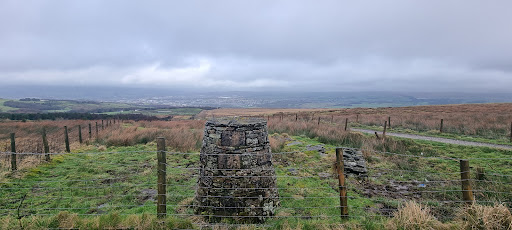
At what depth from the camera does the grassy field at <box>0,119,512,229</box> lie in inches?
185

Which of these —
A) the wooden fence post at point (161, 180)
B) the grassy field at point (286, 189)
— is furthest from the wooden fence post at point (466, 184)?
the wooden fence post at point (161, 180)

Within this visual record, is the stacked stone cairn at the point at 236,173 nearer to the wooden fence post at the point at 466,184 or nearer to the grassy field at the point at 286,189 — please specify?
the grassy field at the point at 286,189

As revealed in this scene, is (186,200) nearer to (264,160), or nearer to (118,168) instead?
(264,160)

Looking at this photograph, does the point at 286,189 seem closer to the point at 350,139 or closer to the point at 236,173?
the point at 236,173

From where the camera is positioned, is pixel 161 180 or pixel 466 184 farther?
pixel 161 180

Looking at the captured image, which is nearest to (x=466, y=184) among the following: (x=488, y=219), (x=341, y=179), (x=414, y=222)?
(x=488, y=219)

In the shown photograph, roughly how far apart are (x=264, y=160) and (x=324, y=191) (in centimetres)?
306

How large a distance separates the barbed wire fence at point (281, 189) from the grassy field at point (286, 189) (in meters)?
0.03

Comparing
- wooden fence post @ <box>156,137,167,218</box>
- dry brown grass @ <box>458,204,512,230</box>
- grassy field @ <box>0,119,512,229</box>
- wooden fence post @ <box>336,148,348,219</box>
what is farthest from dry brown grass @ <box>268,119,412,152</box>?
wooden fence post @ <box>156,137,167,218</box>

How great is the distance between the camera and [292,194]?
25.4ft

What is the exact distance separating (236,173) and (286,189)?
301 centimetres

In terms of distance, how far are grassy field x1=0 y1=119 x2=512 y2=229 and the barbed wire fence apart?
0.03 metres

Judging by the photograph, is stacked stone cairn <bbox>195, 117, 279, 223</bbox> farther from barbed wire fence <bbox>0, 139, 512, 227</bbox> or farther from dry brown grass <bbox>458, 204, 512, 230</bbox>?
dry brown grass <bbox>458, 204, 512, 230</bbox>

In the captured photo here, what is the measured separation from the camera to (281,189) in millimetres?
8242
